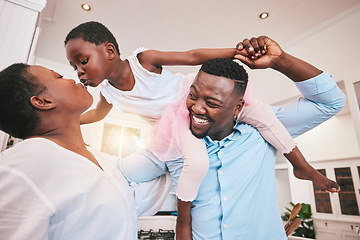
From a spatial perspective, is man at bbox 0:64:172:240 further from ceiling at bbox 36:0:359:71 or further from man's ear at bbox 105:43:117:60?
ceiling at bbox 36:0:359:71

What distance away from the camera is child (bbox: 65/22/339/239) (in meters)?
1.08

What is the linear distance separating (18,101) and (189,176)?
0.69 meters

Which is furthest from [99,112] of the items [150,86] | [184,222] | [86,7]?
[86,7]

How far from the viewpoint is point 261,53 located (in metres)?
1.08

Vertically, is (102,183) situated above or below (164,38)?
below

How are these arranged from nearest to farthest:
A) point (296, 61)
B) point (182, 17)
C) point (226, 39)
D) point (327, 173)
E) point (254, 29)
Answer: point (296, 61) → point (182, 17) → point (254, 29) → point (226, 39) → point (327, 173)

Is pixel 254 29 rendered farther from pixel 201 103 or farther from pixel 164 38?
pixel 201 103

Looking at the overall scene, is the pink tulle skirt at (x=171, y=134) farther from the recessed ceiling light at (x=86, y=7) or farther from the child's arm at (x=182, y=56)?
the recessed ceiling light at (x=86, y=7)

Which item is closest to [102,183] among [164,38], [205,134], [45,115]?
[45,115]

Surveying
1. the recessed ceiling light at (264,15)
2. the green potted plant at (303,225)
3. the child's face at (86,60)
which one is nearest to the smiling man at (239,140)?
the child's face at (86,60)

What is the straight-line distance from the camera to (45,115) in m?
0.83

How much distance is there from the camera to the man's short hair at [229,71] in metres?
1.08

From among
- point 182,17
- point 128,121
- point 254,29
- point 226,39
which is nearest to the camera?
point 182,17

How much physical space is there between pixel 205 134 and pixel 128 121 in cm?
352
